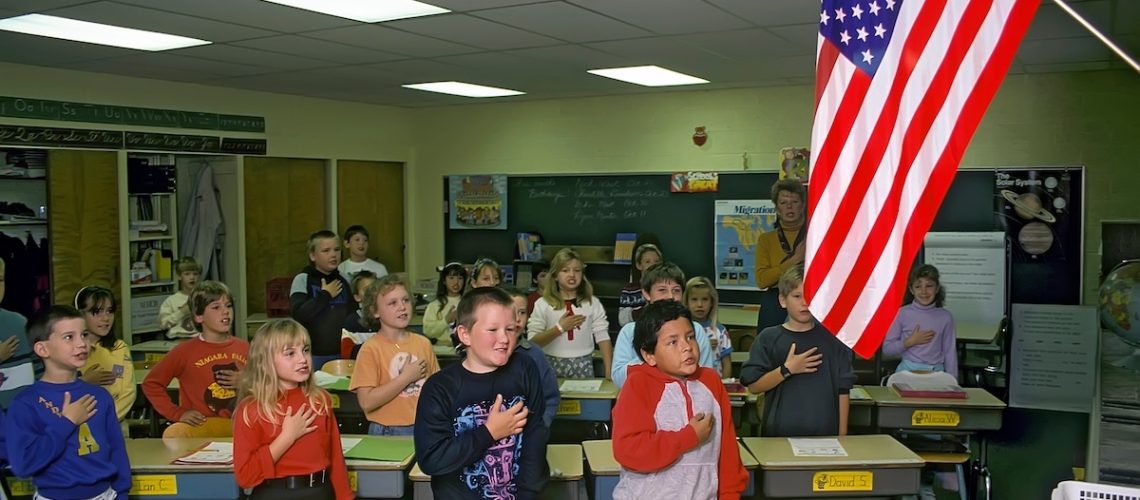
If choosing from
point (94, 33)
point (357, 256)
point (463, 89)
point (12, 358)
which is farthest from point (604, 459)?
point (463, 89)

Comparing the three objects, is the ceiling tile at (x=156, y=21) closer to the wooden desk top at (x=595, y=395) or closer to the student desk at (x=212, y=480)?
the student desk at (x=212, y=480)

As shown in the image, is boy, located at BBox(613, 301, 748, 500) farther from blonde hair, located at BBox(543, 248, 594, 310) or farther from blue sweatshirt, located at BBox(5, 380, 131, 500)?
blonde hair, located at BBox(543, 248, 594, 310)

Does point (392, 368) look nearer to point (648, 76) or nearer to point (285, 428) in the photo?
point (285, 428)

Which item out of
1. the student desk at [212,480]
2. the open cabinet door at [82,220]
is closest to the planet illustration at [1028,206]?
the student desk at [212,480]

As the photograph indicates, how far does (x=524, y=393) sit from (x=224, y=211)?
19.9 ft

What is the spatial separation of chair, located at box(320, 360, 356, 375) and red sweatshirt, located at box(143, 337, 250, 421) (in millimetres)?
1016

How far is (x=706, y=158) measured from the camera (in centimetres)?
807

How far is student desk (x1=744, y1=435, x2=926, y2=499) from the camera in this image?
3088 millimetres

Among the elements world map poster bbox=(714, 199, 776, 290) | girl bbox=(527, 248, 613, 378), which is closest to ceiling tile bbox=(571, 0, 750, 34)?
girl bbox=(527, 248, 613, 378)

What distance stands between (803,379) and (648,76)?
405 centimetres

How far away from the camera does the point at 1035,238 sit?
6820 mm

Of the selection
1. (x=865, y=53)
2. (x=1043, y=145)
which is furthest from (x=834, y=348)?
(x=1043, y=145)

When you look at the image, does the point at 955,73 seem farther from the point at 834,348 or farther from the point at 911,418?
the point at 911,418

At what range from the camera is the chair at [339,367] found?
193 inches
